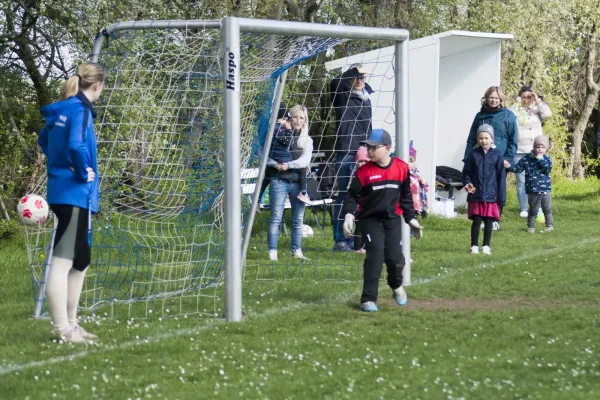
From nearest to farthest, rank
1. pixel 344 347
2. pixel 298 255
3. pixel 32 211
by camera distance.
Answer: pixel 344 347
pixel 32 211
pixel 298 255

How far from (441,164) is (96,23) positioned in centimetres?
728

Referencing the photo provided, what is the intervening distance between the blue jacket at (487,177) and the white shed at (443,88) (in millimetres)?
3798

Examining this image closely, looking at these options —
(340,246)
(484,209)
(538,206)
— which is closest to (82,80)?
(340,246)

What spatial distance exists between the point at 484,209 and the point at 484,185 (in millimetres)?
300

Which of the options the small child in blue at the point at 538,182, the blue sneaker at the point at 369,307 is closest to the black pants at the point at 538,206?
the small child in blue at the point at 538,182

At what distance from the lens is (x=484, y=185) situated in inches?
457

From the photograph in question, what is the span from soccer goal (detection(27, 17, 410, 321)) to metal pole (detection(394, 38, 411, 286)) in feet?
0.04

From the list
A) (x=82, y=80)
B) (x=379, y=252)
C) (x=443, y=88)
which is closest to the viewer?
(x=82, y=80)

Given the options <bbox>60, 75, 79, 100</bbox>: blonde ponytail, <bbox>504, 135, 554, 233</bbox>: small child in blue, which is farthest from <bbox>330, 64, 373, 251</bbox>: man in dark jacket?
<bbox>60, 75, 79, 100</bbox>: blonde ponytail

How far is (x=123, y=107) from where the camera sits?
845 centimetres

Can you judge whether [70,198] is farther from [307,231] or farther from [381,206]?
[307,231]

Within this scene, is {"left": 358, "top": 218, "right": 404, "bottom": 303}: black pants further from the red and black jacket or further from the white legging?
the white legging

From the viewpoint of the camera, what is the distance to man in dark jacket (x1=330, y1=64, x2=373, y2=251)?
11.1 m

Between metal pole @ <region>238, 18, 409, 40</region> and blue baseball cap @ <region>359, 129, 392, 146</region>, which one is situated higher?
metal pole @ <region>238, 18, 409, 40</region>
